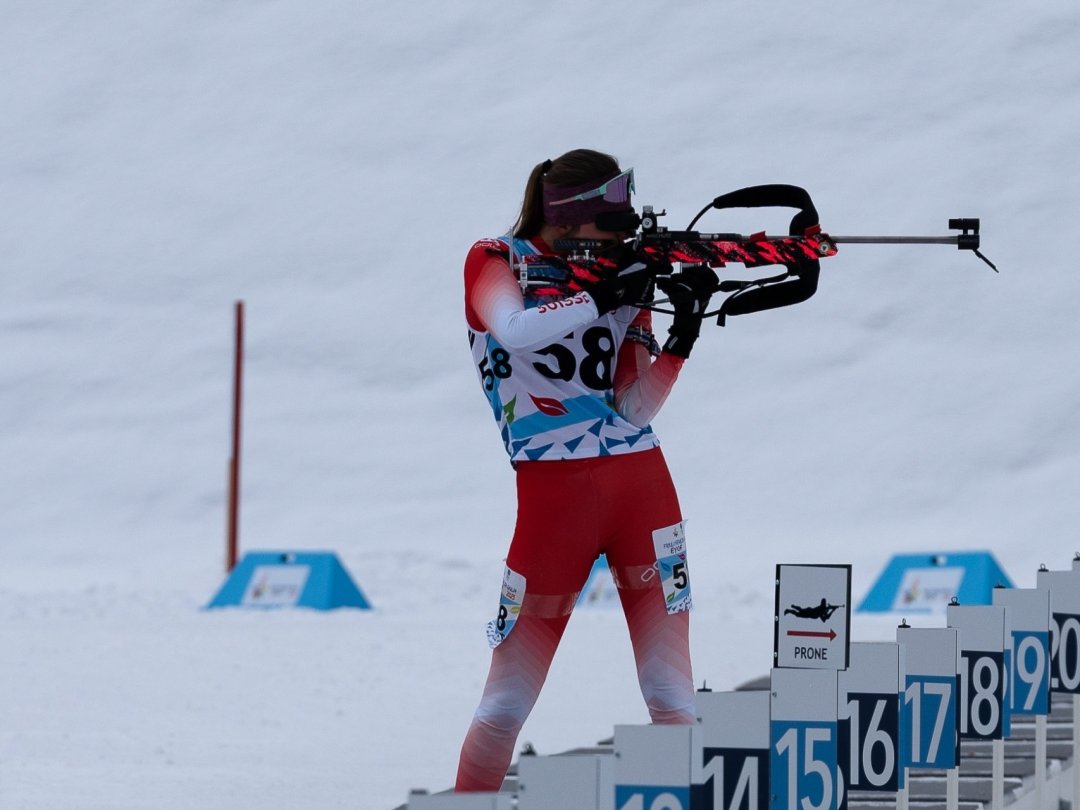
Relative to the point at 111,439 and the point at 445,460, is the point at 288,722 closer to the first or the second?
the point at 445,460

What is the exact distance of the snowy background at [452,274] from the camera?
24.7 metres

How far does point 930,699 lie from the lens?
402cm

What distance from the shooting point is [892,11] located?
33875 millimetres

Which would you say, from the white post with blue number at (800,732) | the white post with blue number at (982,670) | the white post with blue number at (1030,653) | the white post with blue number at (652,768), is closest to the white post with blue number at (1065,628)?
the white post with blue number at (1030,653)

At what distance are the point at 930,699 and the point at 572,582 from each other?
88cm

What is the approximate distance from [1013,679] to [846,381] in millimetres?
22827

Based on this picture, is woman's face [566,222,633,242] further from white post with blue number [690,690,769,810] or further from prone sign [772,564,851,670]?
white post with blue number [690,690,769,810]

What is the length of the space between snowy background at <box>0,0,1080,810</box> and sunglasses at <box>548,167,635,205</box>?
442 inches

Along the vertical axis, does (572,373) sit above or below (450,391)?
below

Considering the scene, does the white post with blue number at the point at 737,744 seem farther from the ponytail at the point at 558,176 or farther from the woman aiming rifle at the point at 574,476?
the ponytail at the point at 558,176

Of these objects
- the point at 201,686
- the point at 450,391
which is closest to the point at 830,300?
the point at 450,391

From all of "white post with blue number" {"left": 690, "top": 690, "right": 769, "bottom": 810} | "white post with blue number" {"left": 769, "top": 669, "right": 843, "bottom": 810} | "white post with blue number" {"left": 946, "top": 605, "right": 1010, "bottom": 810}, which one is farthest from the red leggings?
"white post with blue number" {"left": 946, "top": 605, "right": 1010, "bottom": 810}

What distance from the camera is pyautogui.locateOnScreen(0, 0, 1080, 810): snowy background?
24688mm

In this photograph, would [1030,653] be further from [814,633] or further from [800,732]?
[800,732]
